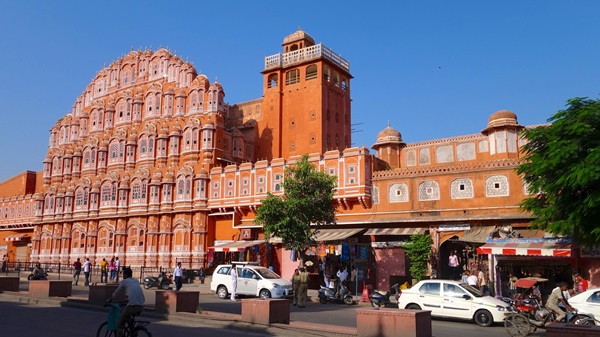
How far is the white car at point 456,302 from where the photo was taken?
16.6m

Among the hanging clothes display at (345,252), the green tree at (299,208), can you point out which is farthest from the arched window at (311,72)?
the hanging clothes display at (345,252)

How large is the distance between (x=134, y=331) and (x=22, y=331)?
427 cm

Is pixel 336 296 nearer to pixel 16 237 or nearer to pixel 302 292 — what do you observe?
pixel 302 292

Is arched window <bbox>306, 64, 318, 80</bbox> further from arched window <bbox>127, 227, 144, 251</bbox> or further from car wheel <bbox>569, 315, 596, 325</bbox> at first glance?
car wheel <bbox>569, 315, 596, 325</bbox>

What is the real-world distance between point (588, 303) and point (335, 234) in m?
19.1

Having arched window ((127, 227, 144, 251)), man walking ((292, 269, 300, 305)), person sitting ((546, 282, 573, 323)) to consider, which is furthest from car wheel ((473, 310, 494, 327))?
arched window ((127, 227, 144, 251))

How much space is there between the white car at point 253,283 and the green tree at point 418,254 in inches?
322

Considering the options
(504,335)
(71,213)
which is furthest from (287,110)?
(504,335)

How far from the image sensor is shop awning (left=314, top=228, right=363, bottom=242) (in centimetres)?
3208

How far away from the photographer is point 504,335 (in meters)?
14.6

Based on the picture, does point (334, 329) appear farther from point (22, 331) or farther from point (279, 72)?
point (279, 72)

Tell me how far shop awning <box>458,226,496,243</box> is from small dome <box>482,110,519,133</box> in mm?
11216

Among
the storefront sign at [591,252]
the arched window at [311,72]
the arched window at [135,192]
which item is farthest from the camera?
the arched window at [135,192]

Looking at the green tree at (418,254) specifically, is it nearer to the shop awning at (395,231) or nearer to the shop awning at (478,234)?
the shop awning at (395,231)
